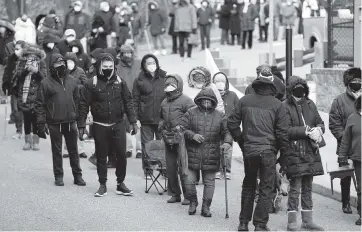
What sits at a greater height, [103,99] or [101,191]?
[103,99]

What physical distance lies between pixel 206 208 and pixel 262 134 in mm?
1609

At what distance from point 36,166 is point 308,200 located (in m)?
5.90

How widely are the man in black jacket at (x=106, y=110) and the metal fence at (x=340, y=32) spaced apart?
8455 mm

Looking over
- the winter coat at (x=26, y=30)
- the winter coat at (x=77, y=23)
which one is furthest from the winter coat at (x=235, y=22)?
the winter coat at (x=26, y=30)

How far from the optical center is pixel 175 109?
14.7 meters

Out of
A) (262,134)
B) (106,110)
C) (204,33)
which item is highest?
(204,33)

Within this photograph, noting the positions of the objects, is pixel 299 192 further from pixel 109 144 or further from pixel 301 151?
pixel 109 144

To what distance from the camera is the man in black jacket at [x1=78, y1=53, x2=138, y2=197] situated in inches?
571

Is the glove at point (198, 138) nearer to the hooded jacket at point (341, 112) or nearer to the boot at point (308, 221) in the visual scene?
the boot at point (308, 221)

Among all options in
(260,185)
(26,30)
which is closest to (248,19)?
(26,30)

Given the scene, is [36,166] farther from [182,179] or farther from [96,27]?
[96,27]

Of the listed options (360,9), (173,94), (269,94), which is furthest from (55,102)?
(360,9)

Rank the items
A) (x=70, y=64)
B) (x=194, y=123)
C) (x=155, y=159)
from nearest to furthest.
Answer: (x=194, y=123), (x=155, y=159), (x=70, y=64)

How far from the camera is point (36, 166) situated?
56.7 feet
